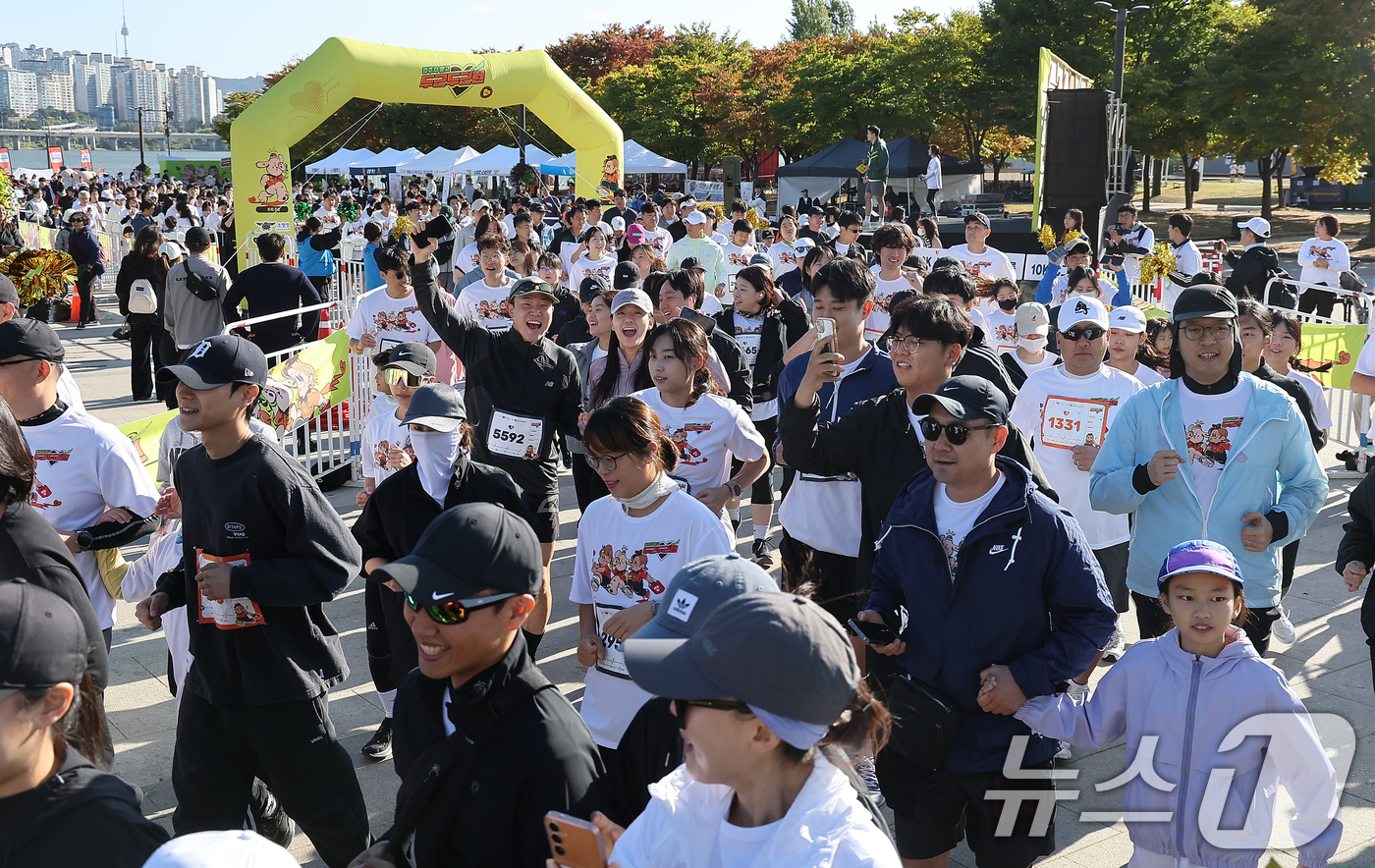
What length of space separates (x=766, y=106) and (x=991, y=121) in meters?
11.7

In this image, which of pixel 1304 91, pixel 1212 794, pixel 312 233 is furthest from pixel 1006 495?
pixel 1304 91

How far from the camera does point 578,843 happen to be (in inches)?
76.5

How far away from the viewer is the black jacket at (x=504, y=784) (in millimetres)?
2258

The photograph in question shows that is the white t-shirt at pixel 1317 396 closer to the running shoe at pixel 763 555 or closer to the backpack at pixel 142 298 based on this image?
the running shoe at pixel 763 555

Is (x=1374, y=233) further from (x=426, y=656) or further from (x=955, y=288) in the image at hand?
(x=426, y=656)

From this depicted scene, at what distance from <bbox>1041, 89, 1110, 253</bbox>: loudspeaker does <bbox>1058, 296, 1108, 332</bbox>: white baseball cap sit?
55.9 ft

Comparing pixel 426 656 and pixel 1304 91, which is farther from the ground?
pixel 1304 91

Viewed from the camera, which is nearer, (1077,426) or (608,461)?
(608,461)

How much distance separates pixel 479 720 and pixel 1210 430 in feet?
10.7

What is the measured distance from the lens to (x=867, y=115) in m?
51.3

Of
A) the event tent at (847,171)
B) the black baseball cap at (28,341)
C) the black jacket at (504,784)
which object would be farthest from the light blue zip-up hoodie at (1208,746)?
the event tent at (847,171)

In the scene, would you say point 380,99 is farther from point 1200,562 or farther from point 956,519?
point 1200,562

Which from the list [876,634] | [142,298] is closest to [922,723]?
[876,634]

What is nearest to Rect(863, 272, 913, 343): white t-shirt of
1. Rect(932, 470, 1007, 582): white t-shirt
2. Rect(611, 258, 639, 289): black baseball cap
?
Rect(611, 258, 639, 289): black baseball cap
